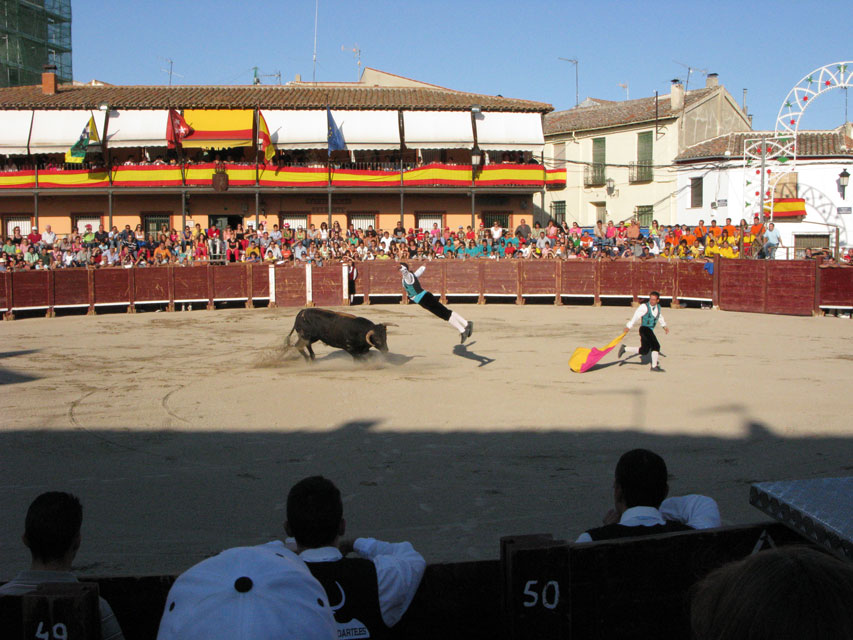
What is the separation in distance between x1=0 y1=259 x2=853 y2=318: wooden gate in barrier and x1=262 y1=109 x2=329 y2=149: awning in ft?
25.0

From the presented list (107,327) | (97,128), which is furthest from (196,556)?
(97,128)

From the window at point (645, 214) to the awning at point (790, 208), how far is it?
6010 millimetres

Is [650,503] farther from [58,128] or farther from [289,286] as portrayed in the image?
[58,128]

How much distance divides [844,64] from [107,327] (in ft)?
70.6

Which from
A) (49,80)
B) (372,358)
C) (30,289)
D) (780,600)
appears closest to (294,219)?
(49,80)

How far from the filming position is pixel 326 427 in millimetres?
8531

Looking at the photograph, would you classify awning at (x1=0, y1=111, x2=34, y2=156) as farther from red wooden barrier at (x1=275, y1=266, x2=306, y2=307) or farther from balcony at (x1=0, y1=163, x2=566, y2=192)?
red wooden barrier at (x1=275, y1=266, x2=306, y2=307)

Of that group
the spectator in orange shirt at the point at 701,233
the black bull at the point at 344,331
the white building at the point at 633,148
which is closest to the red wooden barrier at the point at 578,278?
the spectator in orange shirt at the point at 701,233

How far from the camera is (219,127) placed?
30.5 meters

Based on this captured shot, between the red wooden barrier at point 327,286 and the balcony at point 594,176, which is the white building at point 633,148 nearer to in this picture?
the balcony at point 594,176

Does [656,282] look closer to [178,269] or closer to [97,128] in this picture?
[178,269]

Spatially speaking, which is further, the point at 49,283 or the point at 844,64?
the point at 844,64

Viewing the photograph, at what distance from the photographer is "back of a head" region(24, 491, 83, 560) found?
260cm

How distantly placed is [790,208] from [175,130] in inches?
888
